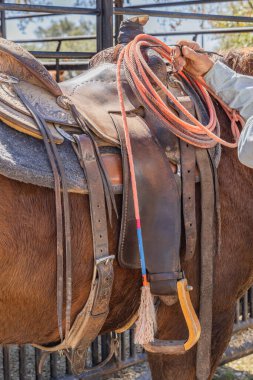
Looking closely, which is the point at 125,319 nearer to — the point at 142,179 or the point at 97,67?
the point at 142,179

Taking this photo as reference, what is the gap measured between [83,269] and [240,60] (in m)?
1.19

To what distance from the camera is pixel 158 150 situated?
2.30 metres

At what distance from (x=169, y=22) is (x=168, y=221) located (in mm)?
5489

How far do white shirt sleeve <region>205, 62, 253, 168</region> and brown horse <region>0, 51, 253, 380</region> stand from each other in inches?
10.8

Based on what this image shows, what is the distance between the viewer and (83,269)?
2.16 metres

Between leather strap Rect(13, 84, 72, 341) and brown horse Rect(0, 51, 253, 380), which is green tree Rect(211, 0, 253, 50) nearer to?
brown horse Rect(0, 51, 253, 380)

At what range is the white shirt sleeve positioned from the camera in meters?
1.91

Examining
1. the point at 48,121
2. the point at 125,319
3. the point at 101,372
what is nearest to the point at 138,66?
the point at 48,121

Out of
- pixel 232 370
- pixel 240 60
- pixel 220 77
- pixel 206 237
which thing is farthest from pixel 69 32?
pixel 206 237

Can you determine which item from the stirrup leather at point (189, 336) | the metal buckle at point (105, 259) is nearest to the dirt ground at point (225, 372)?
the stirrup leather at point (189, 336)

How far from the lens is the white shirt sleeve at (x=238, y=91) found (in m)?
1.91

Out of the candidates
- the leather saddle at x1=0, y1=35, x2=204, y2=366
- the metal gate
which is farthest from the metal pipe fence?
the leather saddle at x1=0, y1=35, x2=204, y2=366

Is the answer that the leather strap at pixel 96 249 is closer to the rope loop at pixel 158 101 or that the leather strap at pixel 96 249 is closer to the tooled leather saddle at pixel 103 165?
the tooled leather saddle at pixel 103 165

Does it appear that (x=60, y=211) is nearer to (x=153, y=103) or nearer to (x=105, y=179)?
(x=105, y=179)
